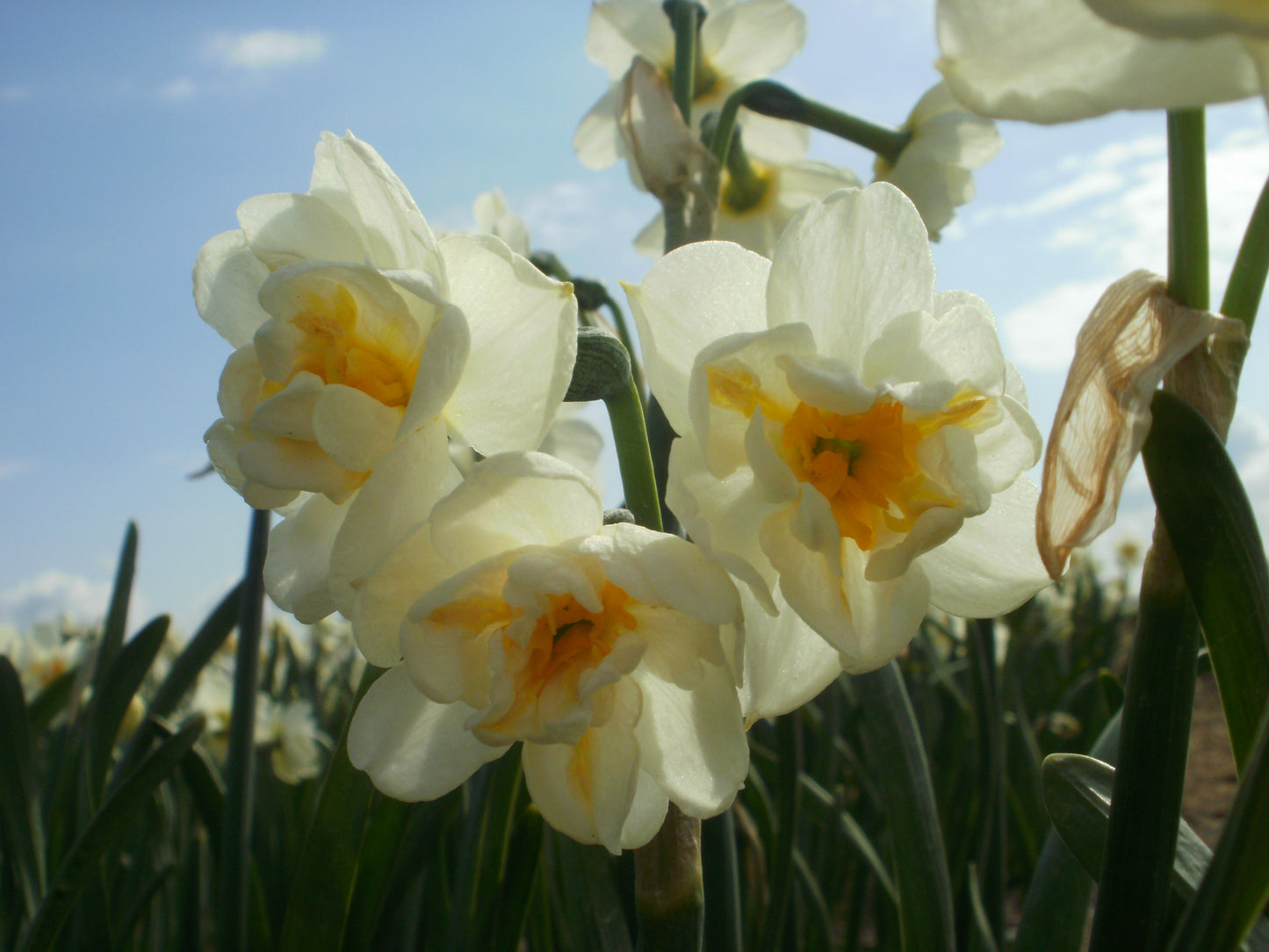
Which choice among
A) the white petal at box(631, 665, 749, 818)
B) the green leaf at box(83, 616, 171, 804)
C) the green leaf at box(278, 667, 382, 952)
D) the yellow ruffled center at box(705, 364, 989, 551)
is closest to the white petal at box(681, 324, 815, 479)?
the yellow ruffled center at box(705, 364, 989, 551)

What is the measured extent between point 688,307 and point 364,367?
0.61 feet

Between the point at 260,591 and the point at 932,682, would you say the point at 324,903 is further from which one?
the point at 932,682

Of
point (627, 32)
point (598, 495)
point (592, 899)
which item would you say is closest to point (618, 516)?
point (598, 495)

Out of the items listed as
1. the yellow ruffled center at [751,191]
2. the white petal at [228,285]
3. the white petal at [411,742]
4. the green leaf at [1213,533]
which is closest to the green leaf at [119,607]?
the white petal at [228,285]

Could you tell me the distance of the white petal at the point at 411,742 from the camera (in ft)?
1.57

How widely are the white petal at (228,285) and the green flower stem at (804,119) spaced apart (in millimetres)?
546

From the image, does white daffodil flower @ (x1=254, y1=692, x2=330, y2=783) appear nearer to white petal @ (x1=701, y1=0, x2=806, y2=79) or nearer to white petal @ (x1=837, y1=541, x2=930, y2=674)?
white petal @ (x1=701, y1=0, x2=806, y2=79)

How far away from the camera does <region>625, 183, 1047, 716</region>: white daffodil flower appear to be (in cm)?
43

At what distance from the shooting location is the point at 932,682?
2.46 m

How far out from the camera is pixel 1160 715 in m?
0.40

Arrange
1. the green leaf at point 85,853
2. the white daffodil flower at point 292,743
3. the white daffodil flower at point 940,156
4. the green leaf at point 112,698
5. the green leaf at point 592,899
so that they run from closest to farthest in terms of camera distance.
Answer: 1. the green leaf at point 592,899
2. the green leaf at point 85,853
3. the green leaf at point 112,698
4. the white daffodil flower at point 940,156
5. the white daffodil flower at point 292,743

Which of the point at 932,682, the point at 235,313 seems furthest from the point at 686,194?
the point at 932,682

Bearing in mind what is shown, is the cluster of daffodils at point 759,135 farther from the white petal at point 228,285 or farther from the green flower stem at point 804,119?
the white petal at point 228,285

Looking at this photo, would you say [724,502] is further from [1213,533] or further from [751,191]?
[751,191]
